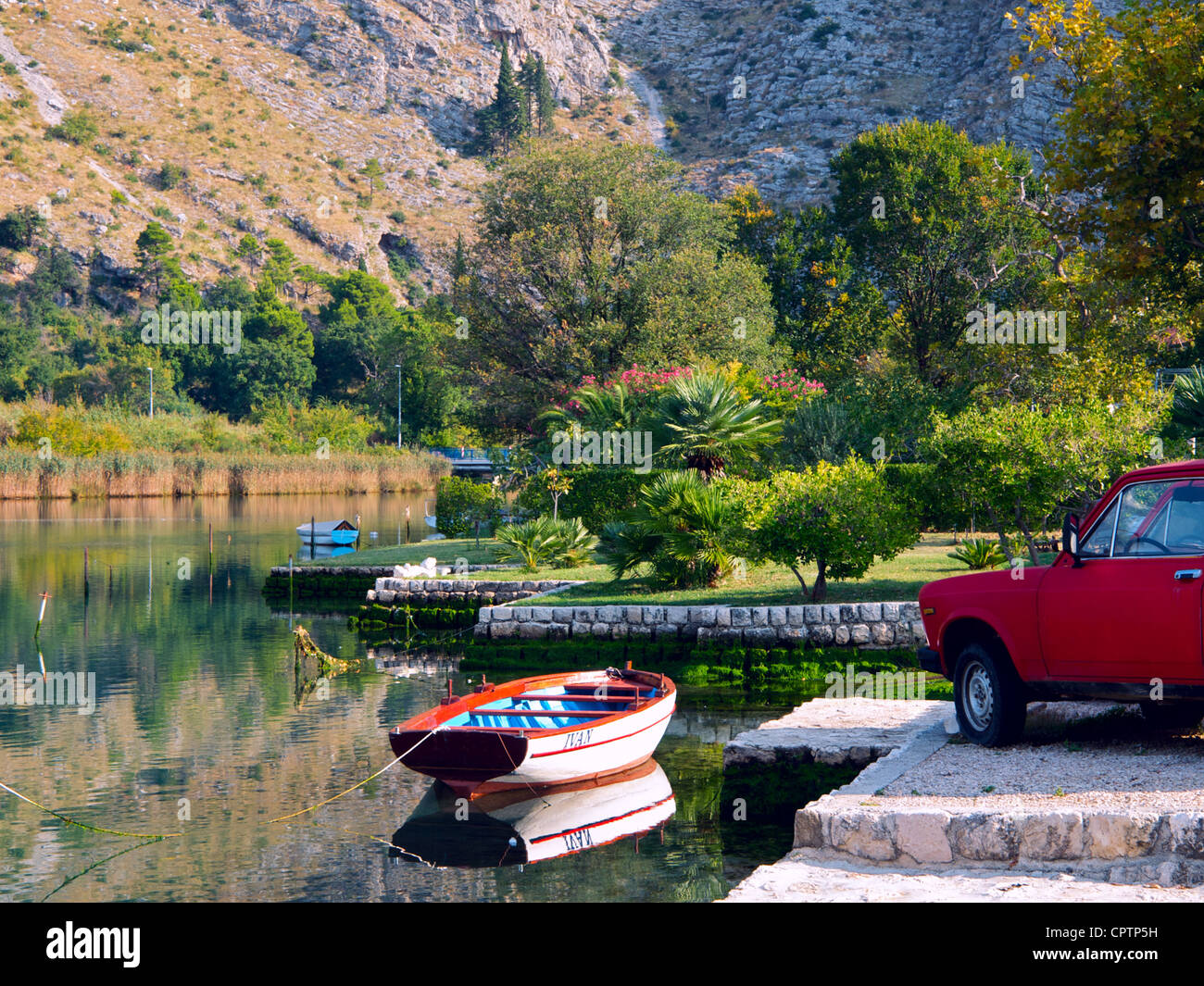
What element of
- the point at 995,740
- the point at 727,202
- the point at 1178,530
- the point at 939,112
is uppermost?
the point at 939,112

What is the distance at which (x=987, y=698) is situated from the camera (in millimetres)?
11023

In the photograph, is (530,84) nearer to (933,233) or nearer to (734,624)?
(933,233)

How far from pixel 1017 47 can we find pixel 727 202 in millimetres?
66476

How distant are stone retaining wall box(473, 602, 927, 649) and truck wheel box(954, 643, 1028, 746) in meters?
7.88

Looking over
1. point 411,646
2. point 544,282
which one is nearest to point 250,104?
point 544,282

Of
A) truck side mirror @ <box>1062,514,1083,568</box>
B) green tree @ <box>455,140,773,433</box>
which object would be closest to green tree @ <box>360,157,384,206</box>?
green tree @ <box>455,140,773,433</box>

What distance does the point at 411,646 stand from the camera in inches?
1006

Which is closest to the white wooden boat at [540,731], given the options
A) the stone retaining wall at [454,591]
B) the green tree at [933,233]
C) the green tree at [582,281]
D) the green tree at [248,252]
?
the stone retaining wall at [454,591]

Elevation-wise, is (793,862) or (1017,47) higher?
(1017,47)
